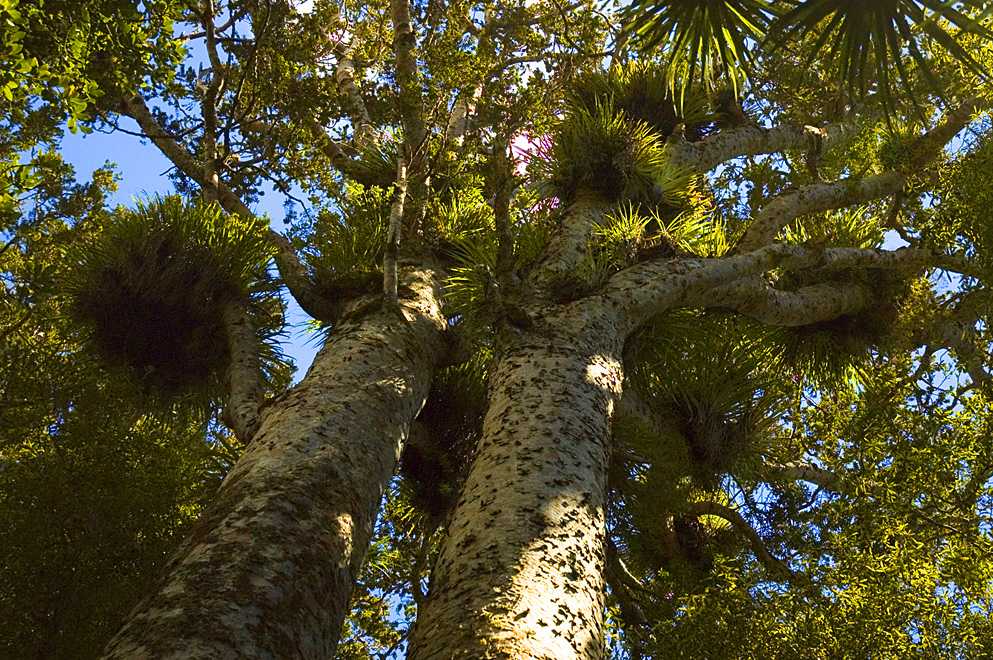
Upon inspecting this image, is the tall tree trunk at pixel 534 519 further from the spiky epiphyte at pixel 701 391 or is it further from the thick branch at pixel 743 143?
the thick branch at pixel 743 143

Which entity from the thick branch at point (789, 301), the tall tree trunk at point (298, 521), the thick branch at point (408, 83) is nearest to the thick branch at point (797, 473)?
the thick branch at point (789, 301)

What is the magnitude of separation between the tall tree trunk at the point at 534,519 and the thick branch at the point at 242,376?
1423mm

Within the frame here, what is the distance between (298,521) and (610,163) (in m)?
3.75

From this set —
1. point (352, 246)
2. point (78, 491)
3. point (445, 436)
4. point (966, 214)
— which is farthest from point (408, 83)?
point (966, 214)

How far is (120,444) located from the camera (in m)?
4.87

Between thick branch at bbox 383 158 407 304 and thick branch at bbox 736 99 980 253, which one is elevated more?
thick branch at bbox 736 99 980 253

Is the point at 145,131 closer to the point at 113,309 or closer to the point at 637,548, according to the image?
the point at 113,309

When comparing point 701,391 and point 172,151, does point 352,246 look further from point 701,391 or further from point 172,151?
point 701,391

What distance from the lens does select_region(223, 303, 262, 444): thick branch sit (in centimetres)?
392

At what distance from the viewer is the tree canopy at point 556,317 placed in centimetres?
356

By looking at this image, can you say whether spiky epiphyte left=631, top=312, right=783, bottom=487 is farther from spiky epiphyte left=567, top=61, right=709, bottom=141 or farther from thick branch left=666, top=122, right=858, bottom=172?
spiky epiphyte left=567, top=61, right=709, bottom=141

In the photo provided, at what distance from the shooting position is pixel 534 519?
2318mm

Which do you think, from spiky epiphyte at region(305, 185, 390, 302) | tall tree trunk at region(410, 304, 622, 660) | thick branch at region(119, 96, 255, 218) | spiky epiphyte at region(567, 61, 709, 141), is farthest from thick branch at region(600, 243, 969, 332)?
thick branch at region(119, 96, 255, 218)

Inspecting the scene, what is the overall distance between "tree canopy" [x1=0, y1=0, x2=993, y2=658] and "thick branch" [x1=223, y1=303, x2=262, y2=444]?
0.9 inches
